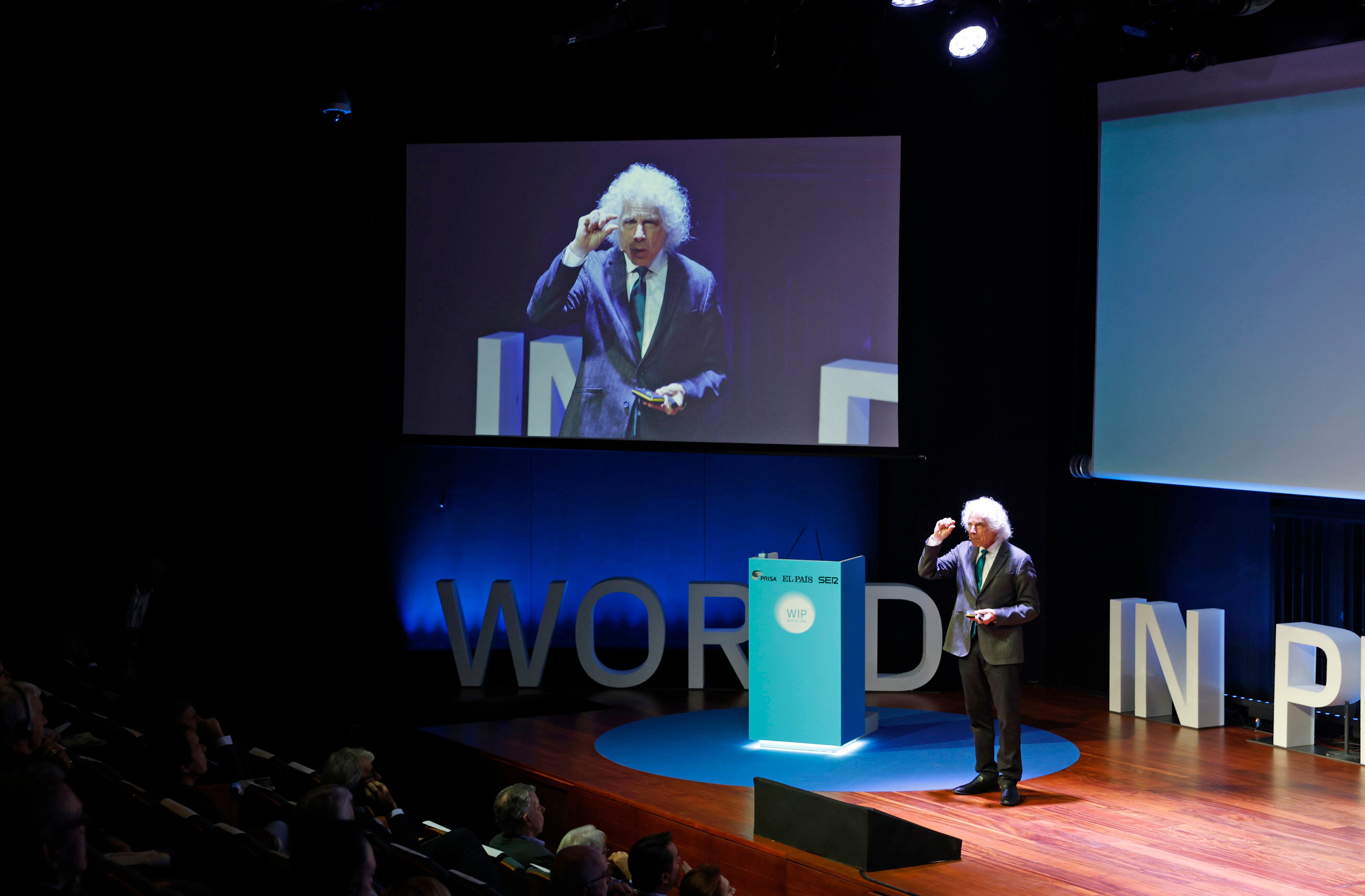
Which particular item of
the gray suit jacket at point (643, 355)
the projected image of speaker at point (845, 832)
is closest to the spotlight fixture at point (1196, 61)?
the gray suit jacket at point (643, 355)

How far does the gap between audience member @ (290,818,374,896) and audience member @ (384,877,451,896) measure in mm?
147

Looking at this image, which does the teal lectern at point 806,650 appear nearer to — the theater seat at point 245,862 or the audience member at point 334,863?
the theater seat at point 245,862

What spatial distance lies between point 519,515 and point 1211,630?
4.70 meters

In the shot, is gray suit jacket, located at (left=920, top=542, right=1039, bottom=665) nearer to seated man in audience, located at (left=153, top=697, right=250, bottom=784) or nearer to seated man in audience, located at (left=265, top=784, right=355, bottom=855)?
seated man in audience, located at (left=265, top=784, right=355, bottom=855)

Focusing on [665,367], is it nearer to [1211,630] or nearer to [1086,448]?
[1086,448]

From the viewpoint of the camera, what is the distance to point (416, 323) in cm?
880

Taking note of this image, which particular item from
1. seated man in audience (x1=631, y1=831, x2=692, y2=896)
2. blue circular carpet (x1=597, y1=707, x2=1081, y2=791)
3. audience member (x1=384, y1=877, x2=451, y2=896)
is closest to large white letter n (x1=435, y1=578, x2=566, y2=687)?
blue circular carpet (x1=597, y1=707, x2=1081, y2=791)

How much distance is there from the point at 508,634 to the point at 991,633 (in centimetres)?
400

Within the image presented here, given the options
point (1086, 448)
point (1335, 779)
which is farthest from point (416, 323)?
point (1335, 779)

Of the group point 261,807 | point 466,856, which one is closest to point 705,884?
point 466,856

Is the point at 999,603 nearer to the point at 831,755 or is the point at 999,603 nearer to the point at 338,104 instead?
the point at 831,755

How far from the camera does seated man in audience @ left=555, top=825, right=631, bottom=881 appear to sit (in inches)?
142

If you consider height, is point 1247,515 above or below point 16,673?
above

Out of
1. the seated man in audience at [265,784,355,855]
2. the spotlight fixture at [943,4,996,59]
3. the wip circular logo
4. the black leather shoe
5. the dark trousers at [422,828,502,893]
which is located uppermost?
the spotlight fixture at [943,4,996,59]
